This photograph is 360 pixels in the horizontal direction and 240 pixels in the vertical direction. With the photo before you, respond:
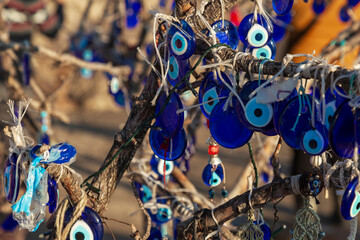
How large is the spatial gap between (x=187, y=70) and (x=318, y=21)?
2.07 m

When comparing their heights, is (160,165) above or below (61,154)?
below

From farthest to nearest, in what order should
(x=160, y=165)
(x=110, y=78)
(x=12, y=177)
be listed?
1. (x=110, y=78)
2. (x=160, y=165)
3. (x=12, y=177)

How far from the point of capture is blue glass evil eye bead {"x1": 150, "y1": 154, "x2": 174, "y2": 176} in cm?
150

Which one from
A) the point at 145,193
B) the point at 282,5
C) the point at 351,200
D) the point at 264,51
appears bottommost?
the point at 145,193

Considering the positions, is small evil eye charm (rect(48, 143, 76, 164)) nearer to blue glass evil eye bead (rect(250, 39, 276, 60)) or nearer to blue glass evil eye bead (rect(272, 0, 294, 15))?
blue glass evil eye bead (rect(250, 39, 276, 60))

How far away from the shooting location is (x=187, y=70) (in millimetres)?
975

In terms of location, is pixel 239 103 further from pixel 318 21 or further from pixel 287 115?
pixel 318 21

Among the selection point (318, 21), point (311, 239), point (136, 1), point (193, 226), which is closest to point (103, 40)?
point (136, 1)

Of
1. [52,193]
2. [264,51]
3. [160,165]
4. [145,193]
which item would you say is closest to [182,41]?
[264,51]

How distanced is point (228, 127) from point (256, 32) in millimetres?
298

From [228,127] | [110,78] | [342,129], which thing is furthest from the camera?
[110,78]

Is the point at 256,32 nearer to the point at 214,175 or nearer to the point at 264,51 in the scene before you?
the point at 264,51

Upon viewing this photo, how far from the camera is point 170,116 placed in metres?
0.99

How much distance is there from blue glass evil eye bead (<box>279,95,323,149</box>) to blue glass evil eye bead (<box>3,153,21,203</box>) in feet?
1.87
